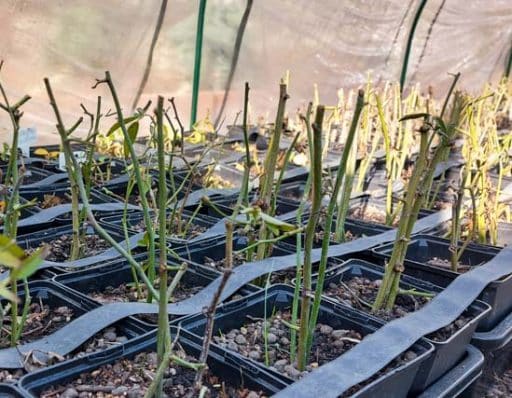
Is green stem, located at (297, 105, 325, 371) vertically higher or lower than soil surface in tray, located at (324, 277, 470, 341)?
higher

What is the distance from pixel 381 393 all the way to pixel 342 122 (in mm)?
2227

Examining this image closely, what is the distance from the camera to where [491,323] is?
1221 mm

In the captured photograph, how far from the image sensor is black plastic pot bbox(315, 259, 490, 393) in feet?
3.15

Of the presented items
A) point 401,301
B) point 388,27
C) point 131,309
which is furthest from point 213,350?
point 388,27

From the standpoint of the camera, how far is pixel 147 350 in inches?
35.0

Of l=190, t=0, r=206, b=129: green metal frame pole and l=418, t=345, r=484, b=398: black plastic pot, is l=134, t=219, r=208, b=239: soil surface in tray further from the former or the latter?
l=190, t=0, r=206, b=129: green metal frame pole

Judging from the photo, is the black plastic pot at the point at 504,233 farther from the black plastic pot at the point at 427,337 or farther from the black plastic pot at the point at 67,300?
the black plastic pot at the point at 67,300

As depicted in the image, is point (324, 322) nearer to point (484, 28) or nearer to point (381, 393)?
point (381, 393)

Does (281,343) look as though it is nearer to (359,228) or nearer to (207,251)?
(207,251)

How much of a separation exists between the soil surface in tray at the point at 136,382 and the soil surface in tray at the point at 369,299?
15.7 inches

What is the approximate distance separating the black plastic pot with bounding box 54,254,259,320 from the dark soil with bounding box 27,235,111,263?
0.13m

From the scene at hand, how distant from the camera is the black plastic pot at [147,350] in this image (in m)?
0.77

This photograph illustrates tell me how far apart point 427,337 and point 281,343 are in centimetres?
26

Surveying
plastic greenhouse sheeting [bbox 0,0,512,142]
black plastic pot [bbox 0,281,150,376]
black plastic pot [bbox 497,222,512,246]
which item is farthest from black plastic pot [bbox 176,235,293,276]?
plastic greenhouse sheeting [bbox 0,0,512,142]
